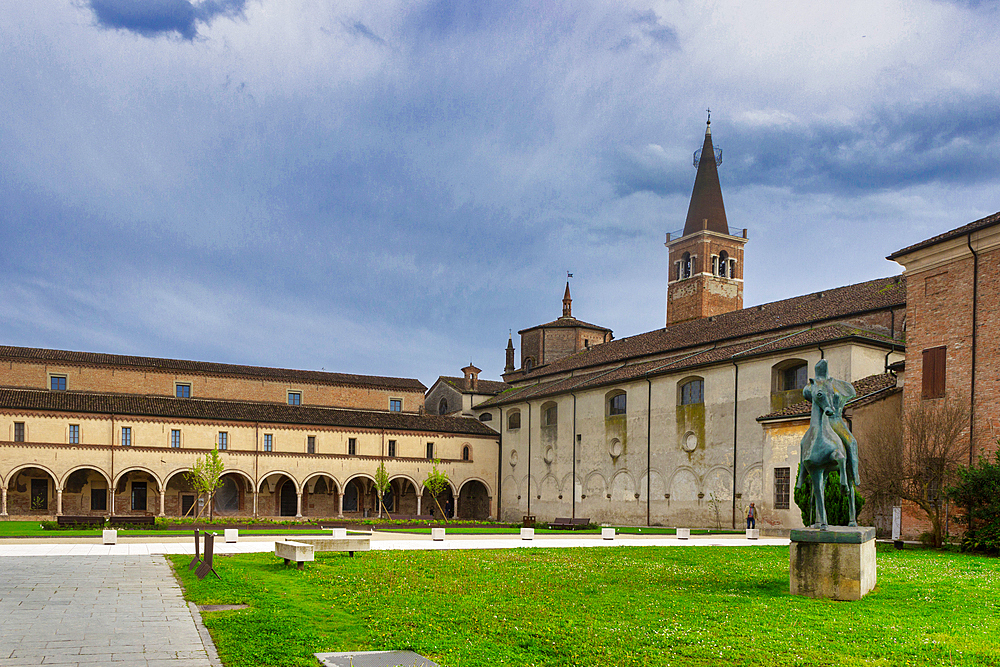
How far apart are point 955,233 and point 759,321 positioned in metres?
18.2

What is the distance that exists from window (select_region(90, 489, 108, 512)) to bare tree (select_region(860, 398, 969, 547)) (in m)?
40.5

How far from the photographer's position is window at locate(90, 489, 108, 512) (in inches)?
1886

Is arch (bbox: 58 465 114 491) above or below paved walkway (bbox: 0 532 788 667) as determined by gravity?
below

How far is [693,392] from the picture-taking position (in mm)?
40500

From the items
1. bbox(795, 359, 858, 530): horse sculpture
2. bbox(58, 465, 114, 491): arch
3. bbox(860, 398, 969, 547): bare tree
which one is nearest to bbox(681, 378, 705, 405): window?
bbox(860, 398, 969, 547): bare tree

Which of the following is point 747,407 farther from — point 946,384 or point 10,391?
point 10,391

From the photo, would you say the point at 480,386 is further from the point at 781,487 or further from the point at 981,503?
the point at 981,503

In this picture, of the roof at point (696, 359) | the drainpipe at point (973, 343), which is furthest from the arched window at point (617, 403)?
the drainpipe at point (973, 343)

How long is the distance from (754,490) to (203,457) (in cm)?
3041

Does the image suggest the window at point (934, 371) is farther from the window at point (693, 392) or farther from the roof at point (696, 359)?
the window at point (693, 392)

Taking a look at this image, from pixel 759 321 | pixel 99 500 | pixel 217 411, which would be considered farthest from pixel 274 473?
→ pixel 759 321

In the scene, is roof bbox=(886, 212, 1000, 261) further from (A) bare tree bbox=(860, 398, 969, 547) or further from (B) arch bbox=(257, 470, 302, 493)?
(B) arch bbox=(257, 470, 302, 493)

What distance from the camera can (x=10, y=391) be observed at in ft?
156

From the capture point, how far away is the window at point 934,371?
26.5 meters
